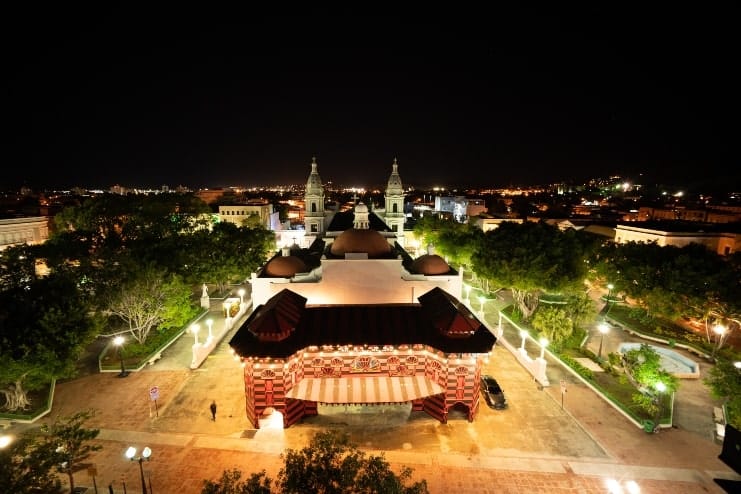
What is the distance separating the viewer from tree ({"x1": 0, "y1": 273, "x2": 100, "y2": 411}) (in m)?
19.1

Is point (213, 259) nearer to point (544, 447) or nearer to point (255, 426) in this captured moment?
point (255, 426)

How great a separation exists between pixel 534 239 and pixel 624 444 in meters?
21.2

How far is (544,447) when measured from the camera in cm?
1862

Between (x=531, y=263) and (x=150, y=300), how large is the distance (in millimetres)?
31386

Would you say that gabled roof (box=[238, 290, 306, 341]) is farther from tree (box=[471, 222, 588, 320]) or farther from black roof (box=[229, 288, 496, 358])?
tree (box=[471, 222, 588, 320])

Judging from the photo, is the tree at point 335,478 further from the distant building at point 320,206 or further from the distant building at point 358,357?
the distant building at point 320,206

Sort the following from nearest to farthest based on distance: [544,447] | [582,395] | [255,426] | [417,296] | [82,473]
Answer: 1. [82,473]
2. [544,447]
3. [255,426]
4. [582,395]
5. [417,296]

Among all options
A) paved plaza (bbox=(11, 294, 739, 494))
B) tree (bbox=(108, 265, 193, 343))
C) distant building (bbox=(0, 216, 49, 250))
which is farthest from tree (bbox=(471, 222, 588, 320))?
distant building (bbox=(0, 216, 49, 250))

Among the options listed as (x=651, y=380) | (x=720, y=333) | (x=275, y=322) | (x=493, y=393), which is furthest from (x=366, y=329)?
(x=720, y=333)

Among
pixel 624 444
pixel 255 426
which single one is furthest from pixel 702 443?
pixel 255 426

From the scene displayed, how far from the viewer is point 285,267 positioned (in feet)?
97.2

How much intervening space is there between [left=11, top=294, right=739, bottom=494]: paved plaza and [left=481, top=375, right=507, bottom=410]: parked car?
0.45 m

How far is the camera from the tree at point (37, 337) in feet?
62.7

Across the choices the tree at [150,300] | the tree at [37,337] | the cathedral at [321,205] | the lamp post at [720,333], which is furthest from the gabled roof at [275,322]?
the cathedral at [321,205]
